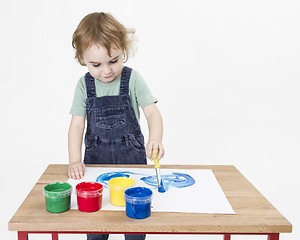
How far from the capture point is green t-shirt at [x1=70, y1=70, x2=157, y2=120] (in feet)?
6.73

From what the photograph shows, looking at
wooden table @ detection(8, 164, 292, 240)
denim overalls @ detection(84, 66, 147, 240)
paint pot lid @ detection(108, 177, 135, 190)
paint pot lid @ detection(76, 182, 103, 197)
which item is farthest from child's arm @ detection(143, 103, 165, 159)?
wooden table @ detection(8, 164, 292, 240)

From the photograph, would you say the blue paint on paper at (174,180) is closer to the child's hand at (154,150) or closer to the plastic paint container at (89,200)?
the child's hand at (154,150)

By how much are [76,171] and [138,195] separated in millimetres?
455

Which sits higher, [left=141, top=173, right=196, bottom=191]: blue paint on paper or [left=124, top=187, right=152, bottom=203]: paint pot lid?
[left=124, top=187, right=152, bottom=203]: paint pot lid

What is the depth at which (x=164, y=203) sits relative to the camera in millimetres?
1440

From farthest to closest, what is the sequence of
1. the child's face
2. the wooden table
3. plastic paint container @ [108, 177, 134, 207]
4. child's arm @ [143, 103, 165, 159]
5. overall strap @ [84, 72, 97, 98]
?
overall strap @ [84, 72, 97, 98] → child's arm @ [143, 103, 165, 159] → the child's face → plastic paint container @ [108, 177, 134, 207] → the wooden table

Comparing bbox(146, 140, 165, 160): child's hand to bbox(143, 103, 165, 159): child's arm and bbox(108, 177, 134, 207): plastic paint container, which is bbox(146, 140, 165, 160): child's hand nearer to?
bbox(143, 103, 165, 159): child's arm

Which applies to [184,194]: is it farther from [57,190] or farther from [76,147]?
[76,147]

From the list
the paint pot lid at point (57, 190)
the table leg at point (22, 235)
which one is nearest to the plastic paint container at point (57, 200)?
the paint pot lid at point (57, 190)

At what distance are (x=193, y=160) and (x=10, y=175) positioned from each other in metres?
1.63

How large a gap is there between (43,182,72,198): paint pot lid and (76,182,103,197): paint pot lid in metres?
0.04

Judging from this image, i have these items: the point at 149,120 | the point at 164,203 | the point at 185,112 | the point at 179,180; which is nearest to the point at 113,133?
the point at 149,120

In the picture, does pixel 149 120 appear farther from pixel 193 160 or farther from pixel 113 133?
pixel 193 160

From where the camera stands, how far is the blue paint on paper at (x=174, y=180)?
1.65 meters
